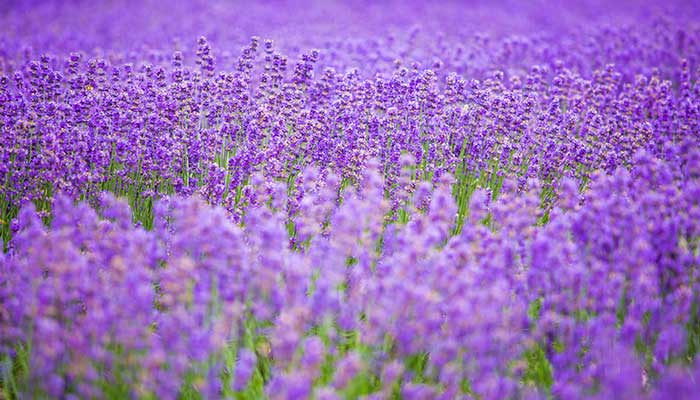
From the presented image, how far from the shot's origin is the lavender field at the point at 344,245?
6.52 feet

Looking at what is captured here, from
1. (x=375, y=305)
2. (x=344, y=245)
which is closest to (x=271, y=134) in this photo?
(x=344, y=245)

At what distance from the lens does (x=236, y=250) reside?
2109mm

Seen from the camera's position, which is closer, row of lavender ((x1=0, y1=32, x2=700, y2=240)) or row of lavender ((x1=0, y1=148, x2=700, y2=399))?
row of lavender ((x1=0, y1=148, x2=700, y2=399))

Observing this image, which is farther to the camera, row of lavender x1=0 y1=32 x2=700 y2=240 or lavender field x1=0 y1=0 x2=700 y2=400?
row of lavender x1=0 y1=32 x2=700 y2=240

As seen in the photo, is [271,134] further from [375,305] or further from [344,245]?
[375,305]

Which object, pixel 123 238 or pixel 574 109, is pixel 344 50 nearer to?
pixel 574 109

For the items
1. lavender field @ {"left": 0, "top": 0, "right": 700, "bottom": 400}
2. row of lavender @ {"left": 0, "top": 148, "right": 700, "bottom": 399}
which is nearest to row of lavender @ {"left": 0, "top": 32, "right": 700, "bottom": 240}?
lavender field @ {"left": 0, "top": 0, "right": 700, "bottom": 400}

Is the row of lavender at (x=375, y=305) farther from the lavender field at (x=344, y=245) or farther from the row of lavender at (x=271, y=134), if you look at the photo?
the row of lavender at (x=271, y=134)

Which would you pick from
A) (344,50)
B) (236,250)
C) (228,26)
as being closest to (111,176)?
(236,250)

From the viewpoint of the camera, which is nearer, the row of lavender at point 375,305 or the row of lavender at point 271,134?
the row of lavender at point 375,305

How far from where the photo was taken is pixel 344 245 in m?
2.21

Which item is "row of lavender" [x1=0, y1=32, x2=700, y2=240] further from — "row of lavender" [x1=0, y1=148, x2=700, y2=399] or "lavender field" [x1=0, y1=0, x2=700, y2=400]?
"row of lavender" [x1=0, y1=148, x2=700, y2=399]

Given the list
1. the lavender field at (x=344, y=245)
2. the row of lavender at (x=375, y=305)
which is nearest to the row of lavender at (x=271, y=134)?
the lavender field at (x=344, y=245)

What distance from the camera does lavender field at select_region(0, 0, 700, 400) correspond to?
1988mm
